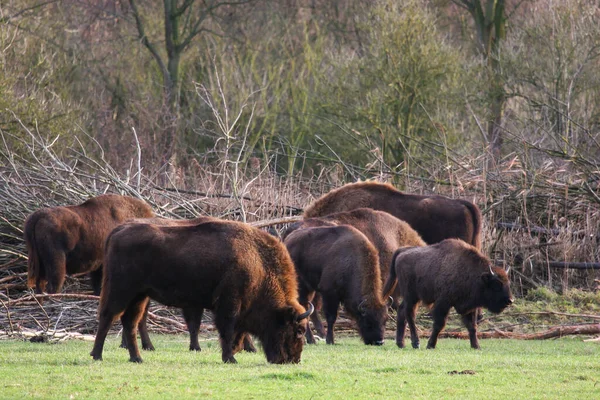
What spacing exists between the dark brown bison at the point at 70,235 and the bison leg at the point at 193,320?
2991mm

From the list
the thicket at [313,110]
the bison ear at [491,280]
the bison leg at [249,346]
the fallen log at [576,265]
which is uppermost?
the thicket at [313,110]

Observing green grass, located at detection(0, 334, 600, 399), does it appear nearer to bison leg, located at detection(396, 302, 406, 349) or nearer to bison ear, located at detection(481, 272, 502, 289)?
bison leg, located at detection(396, 302, 406, 349)

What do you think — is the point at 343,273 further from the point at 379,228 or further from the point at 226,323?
the point at 226,323

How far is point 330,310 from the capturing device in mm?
14617

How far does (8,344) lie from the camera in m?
13.4

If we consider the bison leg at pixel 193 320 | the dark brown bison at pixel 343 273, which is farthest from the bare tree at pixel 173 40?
the bison leg at pixel 193 320

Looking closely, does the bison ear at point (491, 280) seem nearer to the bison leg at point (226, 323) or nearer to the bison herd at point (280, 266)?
the bison herd at point (280, 266)

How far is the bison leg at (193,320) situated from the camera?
11.6 metres

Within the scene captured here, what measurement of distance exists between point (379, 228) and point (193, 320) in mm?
4899

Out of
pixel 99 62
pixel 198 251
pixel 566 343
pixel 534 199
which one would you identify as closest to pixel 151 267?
pixel 198 251

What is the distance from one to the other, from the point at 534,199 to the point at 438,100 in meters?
9.42

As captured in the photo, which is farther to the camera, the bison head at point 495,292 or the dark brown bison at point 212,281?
the bison head at point 495,292

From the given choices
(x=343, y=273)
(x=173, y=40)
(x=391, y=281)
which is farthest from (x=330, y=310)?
(x=173, y=40)

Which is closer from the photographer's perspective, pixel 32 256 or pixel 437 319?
pixel 437 319
